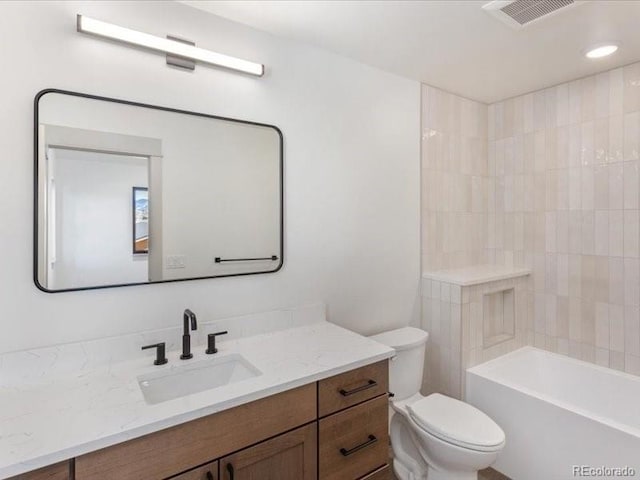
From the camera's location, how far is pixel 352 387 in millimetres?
1368

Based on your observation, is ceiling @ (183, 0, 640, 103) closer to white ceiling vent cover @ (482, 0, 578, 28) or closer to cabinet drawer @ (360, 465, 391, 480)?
white ceiling vent cover @ (482, 0, 578, 28)

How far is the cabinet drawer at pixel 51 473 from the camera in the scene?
84 cm

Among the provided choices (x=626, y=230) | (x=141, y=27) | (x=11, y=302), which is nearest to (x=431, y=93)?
(x=626, y=230)

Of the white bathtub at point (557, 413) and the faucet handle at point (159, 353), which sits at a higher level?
the faucet handle at point (159, 353)

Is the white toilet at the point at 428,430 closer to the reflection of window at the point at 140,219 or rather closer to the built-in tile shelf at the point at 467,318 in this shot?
the built-in tile shelf at the point at 467,318

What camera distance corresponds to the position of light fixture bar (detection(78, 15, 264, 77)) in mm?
1297

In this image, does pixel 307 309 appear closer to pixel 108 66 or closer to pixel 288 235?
pixel 288 235

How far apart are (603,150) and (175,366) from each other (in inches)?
110

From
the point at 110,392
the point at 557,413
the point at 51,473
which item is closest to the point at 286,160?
the point at 110,392

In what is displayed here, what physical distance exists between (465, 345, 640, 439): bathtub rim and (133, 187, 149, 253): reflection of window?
1.99 m

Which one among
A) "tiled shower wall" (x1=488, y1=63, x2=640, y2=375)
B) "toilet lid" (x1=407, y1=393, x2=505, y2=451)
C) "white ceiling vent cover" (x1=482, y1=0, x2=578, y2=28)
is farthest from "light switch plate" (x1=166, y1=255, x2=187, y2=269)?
"tiled shower wall" (x1=488, y1=63, x2=640, y2=375)

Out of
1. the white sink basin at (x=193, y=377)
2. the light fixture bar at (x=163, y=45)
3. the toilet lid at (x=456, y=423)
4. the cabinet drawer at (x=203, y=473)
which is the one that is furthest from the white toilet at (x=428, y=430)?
the light fixture bar at (x=163, y=45)

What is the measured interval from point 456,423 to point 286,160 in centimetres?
155

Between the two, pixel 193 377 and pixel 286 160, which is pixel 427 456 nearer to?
pixel 193 377
